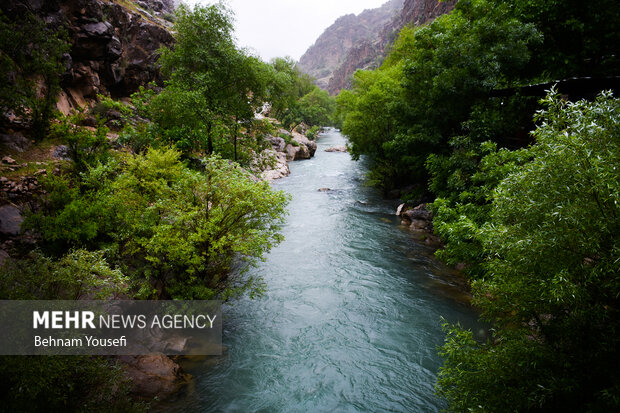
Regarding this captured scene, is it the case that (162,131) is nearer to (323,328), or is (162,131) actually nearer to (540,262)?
(323,328)

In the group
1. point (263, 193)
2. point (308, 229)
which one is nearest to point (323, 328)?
point (263, 193)

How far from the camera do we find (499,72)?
15.4 meters

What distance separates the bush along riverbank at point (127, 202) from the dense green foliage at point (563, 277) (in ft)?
21.7

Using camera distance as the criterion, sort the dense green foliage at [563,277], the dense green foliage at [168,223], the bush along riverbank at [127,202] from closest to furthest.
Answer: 1. the dense green foliage at [563,277]
2. the bush along riverbank at [127,202]
3. the dense green foliage at [168,223]

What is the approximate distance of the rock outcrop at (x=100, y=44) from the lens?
20.2 meters

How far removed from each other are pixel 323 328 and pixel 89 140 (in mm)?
12496

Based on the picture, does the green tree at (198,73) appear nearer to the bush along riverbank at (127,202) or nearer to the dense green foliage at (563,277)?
the bush along riverbank at (127,202)

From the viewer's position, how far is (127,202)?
9.62m

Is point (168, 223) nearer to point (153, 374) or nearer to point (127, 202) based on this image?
point (127, 202)

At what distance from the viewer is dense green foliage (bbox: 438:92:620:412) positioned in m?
4.46

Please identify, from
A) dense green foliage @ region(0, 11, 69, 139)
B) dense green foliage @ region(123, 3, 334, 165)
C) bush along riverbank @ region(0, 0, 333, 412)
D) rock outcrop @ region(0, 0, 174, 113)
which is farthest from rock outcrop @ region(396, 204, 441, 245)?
dense green foliage @ region(0, 11, 69, 139)

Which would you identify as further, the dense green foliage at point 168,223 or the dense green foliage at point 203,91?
the dense green foliage at point 203,91

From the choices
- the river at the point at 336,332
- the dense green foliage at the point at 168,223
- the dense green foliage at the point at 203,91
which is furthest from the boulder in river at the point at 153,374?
the dense green foliage at the point at 203,91

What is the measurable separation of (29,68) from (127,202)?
1156cm
